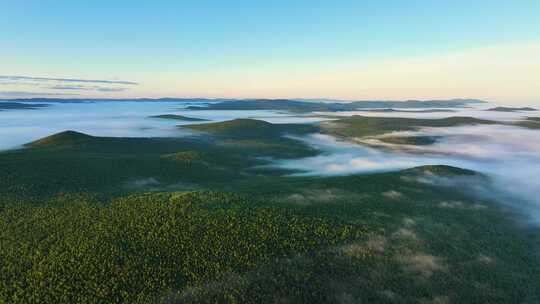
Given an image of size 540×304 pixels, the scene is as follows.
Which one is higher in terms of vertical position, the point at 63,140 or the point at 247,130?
the point at 63,140

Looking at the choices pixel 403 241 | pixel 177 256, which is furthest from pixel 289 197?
pixel 177 256

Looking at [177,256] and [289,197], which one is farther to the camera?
[289,197]

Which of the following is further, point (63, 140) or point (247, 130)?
point (247, 130)

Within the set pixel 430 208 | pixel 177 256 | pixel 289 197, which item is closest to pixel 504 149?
pixel 430 208

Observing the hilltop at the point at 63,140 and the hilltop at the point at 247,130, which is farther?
the hilltop at the point at 247,130

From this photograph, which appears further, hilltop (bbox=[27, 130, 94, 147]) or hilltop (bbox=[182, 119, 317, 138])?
hilltop (bbox=[182, 119, 317, 138])

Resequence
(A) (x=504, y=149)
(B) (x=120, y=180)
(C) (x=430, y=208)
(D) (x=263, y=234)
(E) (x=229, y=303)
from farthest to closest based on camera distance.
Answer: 1. (A) (x=504, y=149)
2. (B) (x=120, y=180)
3. (C) (x=430, y=208)
4. (D) (x=263, y=234)
5. (E) (x=229, y=303)

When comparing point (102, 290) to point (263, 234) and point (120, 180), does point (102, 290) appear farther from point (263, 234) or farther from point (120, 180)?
point (120, 180)

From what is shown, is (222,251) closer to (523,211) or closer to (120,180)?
(120,180)

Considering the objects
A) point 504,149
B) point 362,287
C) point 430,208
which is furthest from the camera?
point 504,149
